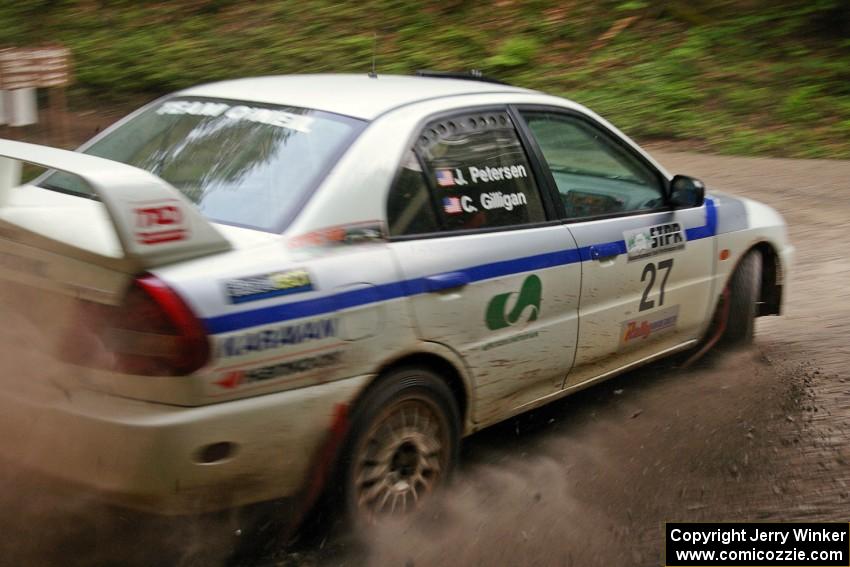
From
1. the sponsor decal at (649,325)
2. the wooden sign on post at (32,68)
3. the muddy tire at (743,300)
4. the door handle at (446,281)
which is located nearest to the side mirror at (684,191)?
the sponsor decal at (649,325)

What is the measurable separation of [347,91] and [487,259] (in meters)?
0.94

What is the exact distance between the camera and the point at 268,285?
3207 millimetres

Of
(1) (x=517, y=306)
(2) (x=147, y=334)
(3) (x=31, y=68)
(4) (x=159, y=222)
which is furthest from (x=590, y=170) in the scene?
(3) (x=31, y=68)

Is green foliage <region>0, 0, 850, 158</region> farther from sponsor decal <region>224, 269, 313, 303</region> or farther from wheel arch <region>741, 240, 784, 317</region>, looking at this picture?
sponsor decal <region>224, 269, 313, 303</region>

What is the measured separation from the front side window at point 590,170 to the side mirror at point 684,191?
7 cm

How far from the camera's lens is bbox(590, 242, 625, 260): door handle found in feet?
14.5

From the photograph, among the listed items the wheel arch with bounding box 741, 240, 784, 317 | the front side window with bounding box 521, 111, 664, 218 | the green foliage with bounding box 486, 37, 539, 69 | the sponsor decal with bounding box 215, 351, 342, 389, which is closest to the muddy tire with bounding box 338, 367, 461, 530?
the sponsor decal with bounding box 215, 351, 342, 389

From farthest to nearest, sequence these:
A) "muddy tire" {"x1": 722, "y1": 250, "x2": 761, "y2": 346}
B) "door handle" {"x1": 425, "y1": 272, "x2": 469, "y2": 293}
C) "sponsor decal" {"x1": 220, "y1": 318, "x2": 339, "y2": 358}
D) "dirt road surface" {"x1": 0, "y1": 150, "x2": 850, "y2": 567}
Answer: "muddy tire" {"x1": 722, "y1": 250, "x2": 761, "y2": 346}, "door handle" {"x1": 425, "y1": 272, "x2": 469, "y2": 293}, "dirt road surface" {"x1": 0, "y1": 150, "x2": 850, "y2": 567}, "sponsor decal" {"x1": 220, "y1": 318, "x2": 339, "y2": 358}

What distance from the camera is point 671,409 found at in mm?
4992

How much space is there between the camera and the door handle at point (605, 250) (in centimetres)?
441

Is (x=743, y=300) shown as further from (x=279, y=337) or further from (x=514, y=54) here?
(x=514, y=54)

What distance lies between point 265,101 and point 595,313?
1.71 metres

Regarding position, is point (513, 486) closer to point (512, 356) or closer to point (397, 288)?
point (512, 356)

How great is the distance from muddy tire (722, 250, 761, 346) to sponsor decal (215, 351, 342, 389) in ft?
9.66
